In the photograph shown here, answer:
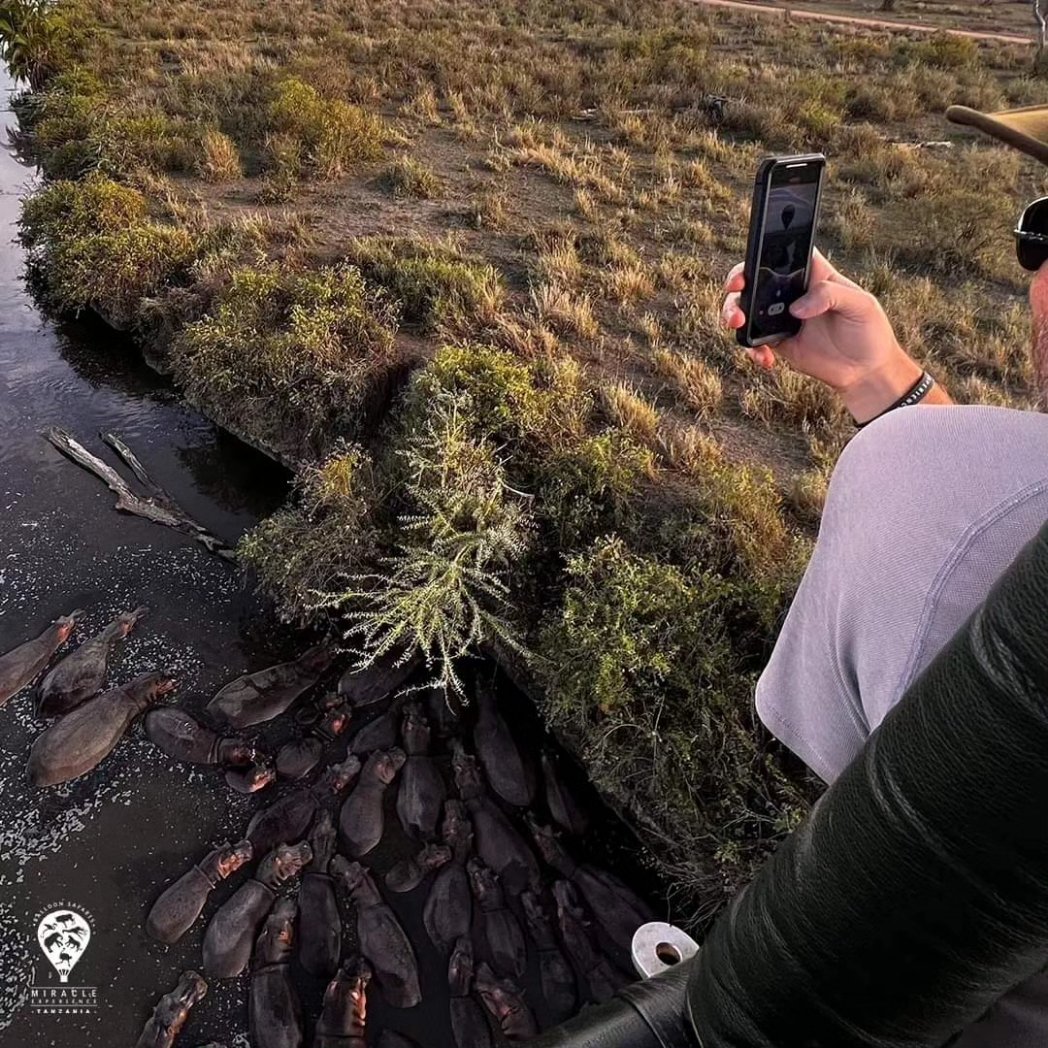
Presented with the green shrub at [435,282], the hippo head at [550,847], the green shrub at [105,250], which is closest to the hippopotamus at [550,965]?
the hippo head at [550,847]

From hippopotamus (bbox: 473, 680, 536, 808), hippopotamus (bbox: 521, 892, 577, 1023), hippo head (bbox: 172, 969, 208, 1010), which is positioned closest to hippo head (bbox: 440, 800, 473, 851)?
hippopotamus (bbox: 473, 680, 536, 808)

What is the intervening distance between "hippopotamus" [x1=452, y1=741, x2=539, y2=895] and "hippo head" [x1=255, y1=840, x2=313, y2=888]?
1067 millimetres

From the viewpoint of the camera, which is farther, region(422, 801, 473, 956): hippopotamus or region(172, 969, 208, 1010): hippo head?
region(422, 801, 473, 956): hippopotamus

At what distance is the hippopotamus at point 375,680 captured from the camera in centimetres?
614

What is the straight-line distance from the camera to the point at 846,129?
15070 millimetres

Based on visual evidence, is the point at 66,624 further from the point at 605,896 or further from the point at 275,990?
the point at 605,896

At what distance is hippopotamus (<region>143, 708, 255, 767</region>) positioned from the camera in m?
5.62

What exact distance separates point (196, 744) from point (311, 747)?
76 cm

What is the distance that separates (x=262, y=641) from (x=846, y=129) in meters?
14.2

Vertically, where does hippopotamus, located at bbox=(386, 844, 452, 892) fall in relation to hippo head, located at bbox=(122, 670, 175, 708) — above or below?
below

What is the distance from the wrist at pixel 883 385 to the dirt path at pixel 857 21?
2749 cm

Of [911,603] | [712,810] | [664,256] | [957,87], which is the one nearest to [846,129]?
[957,87]

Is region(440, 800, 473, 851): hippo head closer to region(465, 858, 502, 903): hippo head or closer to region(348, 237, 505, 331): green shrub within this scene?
region(465, 858, 502, 903): hippo head

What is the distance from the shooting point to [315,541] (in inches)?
252
